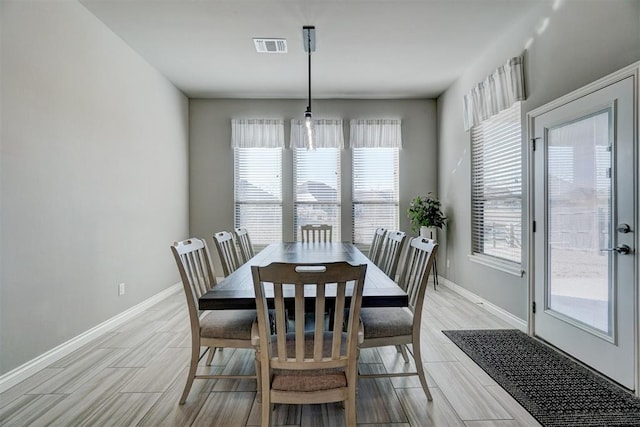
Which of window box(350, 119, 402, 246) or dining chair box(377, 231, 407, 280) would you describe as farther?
window box(350, 119, 402, 246)

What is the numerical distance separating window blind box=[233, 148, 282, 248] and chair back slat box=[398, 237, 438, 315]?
332cm

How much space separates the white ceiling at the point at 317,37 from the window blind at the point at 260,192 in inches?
42.6

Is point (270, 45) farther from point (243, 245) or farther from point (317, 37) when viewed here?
point (243, 245)

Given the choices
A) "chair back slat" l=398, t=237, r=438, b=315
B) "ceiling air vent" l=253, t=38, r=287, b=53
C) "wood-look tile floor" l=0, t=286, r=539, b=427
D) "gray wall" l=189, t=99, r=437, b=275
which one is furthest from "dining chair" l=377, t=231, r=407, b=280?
"gray wall" l=189, t=99, r=437, b=275

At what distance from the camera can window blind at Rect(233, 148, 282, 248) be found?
5605mm

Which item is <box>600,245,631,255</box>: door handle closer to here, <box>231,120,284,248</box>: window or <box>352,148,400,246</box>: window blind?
<box>352,148,400,246</box>: window blind

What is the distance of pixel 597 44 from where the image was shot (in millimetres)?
2469

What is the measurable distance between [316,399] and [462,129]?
417 cm

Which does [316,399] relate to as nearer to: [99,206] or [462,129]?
[99,206]

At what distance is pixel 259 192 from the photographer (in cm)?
561

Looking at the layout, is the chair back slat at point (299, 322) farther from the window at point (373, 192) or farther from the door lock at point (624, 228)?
the window at point (373, 192)

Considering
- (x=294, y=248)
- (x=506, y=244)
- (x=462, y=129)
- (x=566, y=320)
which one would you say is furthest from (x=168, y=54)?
(x=566, y=320)

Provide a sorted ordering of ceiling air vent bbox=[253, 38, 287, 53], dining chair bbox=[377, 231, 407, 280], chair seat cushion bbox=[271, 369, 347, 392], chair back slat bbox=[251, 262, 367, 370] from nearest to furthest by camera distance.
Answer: chair back slat bbox=[251, 262, 367, 370] → chair seat cushion bbox=[271, 369, 347, 392] → dining chair bbox=[377, 231, 407, 280] → ceiling air vent bbox=[253, 38, 287, 53]

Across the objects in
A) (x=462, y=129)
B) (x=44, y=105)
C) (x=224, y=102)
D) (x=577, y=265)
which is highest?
(x=224, y=102)
